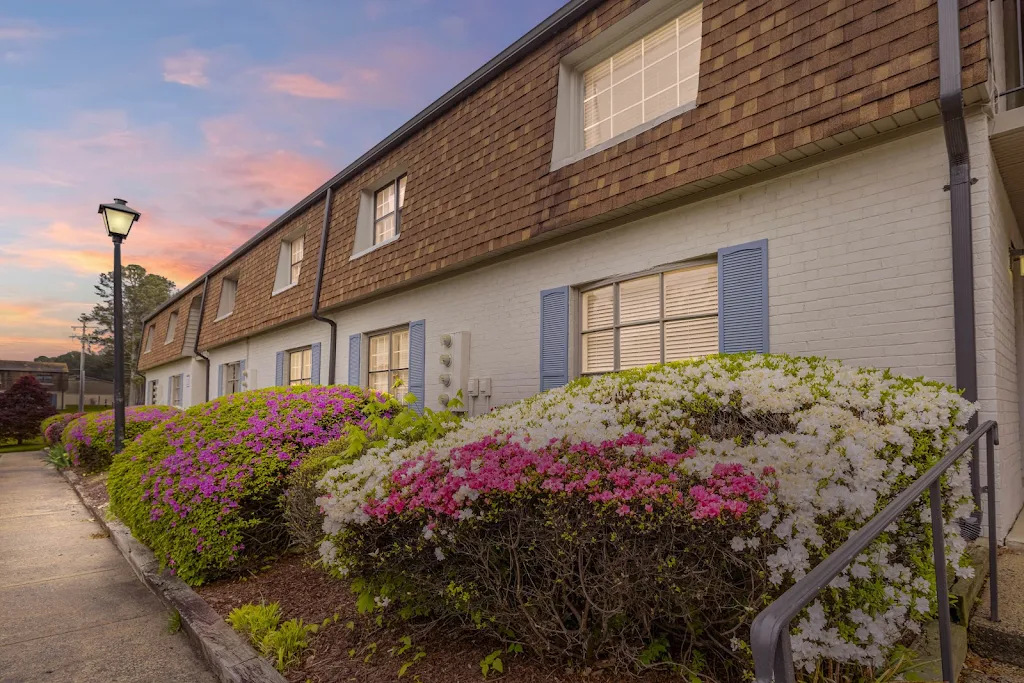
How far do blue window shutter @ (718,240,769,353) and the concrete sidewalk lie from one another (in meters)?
4.48

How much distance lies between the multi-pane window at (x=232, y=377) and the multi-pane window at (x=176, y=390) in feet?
19.9

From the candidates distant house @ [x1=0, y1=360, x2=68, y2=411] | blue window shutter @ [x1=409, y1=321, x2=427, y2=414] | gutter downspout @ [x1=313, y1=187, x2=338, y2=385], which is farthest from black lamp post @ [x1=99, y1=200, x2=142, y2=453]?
distant house @ [x1=0, y1=360, x2=68, y2=411]

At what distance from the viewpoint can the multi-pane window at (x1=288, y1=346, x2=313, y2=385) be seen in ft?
39.4

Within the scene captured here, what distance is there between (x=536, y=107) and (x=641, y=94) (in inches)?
50.0

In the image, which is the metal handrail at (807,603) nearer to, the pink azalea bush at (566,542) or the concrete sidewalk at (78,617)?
the pink azalea bush at (566,542)

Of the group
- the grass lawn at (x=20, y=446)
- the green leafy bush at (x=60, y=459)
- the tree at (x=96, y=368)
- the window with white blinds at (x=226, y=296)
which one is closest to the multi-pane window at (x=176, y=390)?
the grass lawn at (x=20, y=446)

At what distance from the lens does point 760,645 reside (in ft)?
2.95

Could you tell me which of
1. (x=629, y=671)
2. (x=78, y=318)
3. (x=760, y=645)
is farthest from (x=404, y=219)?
(x=78, y=318)

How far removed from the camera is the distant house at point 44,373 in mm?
52406

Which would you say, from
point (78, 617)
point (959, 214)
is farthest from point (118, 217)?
point (959, 214)

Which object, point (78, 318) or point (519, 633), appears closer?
point (519, 633)

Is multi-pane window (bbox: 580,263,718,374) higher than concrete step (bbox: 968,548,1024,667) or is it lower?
higher

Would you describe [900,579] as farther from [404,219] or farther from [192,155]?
[192,155]

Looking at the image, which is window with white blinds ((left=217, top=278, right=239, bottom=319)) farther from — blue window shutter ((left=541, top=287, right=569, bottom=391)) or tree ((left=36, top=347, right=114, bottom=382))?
tree ((left=36, top=347, right=114, bottom=382))
